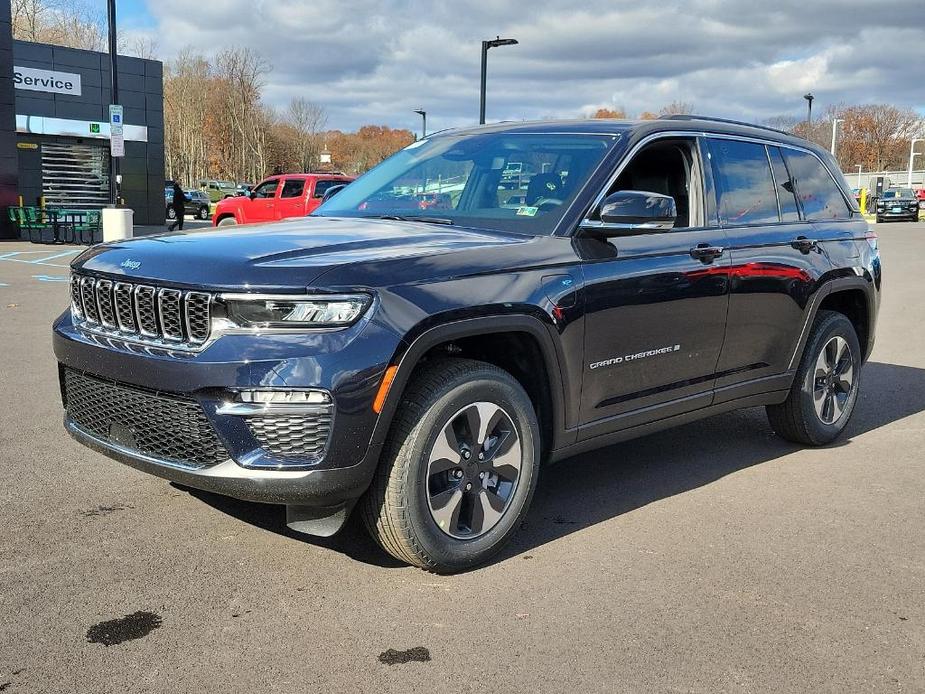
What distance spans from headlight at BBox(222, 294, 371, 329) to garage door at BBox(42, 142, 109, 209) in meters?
31.2

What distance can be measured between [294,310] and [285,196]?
22172 mm

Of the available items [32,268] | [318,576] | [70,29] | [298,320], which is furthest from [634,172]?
[70,29]

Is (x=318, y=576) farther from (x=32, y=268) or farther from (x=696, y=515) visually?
(x=32, y=268)

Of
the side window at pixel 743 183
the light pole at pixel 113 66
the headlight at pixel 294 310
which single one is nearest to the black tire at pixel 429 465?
the headlight at pixel 294 310

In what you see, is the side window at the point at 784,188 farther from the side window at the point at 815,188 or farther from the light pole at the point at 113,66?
the light pole at the point at 113,66

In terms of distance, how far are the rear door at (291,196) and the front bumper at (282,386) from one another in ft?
70.1

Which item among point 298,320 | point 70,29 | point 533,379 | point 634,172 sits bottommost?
point 533,379

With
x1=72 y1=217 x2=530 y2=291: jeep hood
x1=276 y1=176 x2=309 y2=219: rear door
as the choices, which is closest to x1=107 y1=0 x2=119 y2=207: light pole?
x1=276 y1=176 x2=309 y2=219: rear door

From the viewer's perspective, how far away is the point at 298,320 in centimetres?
332

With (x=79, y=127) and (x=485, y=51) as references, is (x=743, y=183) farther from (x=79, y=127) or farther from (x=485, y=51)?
(x=79, y=127)

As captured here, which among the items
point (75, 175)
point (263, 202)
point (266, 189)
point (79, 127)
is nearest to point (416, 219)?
point (263, 202)

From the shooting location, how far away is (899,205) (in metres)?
51.2

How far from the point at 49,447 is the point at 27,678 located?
2757 millimetres

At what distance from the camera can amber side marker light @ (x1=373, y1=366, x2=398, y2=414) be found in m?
3.38
